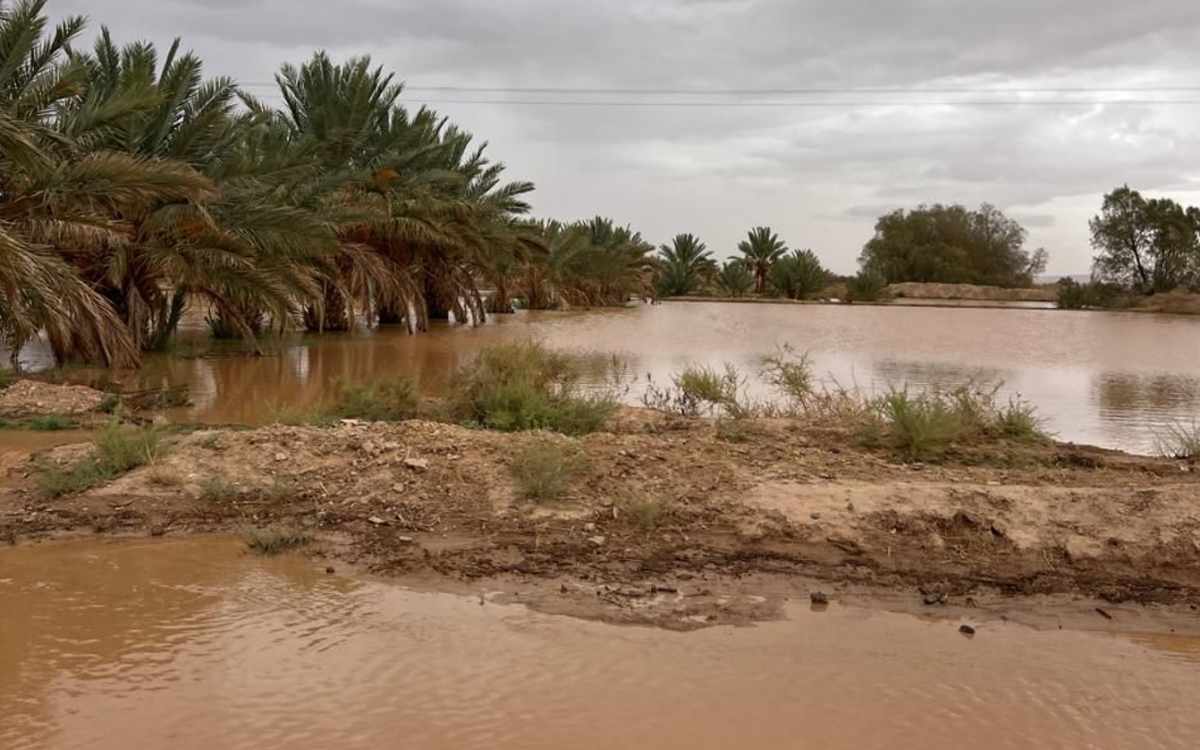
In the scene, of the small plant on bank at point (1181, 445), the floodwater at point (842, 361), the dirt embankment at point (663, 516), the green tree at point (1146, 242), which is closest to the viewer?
the dirt embankment at point (663, 516)

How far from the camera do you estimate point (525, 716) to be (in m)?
4.41

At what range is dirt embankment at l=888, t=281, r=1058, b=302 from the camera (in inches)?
3191

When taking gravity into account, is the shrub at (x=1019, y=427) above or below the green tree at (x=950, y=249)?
below

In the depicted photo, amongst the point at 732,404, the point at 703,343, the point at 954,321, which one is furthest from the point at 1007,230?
the point at 732,404

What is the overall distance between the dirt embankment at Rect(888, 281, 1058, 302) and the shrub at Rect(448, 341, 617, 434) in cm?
7228

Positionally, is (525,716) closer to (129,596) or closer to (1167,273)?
(129,596)

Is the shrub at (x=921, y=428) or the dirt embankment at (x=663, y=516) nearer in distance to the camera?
the dirt embankment at (x=663, y=516)

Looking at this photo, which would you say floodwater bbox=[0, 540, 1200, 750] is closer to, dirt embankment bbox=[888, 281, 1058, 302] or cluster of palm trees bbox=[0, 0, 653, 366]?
cluster of palm trees bbox=[0, 0, 653, 366]

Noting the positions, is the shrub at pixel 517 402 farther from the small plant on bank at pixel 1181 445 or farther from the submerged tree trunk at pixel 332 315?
the submerged tree trunk at pixel 332 315

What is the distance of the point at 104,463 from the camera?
7797 mm

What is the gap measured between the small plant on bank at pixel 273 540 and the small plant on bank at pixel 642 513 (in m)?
2.15

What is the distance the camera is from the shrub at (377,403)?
10.9 m

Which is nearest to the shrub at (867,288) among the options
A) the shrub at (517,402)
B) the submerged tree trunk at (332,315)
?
the submerged tree trunk at (332,315)

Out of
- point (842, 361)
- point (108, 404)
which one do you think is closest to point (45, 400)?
point (108, 404)
